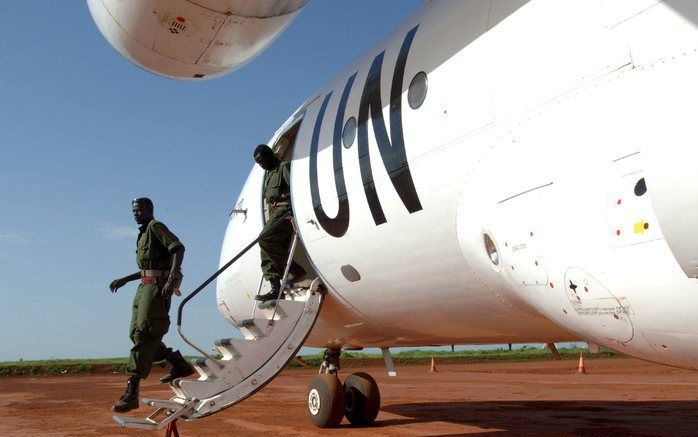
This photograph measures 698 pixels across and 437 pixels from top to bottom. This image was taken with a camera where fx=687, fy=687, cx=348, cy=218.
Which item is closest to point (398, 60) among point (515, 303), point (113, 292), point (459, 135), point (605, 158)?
point (459, 135)

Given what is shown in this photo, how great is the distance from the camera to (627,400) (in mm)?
15516

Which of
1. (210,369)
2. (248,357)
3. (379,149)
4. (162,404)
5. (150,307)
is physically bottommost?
(162,404)

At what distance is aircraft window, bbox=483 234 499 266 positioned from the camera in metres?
5.30

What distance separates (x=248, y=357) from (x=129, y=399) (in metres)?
1.41

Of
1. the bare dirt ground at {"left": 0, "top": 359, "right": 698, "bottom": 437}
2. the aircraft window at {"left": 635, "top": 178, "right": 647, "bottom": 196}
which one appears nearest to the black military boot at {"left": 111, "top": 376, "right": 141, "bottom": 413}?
the bare dirt ground at {"left": 0, "top": 359, "right": 698, "bottom": 437}

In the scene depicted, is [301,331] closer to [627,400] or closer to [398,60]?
[398,60]

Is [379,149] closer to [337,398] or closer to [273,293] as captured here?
[273,293]

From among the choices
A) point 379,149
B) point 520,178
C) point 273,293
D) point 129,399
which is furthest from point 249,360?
point 520,178

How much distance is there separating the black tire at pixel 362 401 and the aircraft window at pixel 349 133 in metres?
4.72

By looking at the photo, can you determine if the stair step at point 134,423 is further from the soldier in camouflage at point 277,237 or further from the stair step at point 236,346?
the soldier in camouflage at point 277,237

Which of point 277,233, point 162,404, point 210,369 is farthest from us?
point 277,233

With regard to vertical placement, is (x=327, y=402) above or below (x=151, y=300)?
below

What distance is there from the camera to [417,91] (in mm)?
6133

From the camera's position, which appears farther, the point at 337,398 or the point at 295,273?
the point at 337,398
